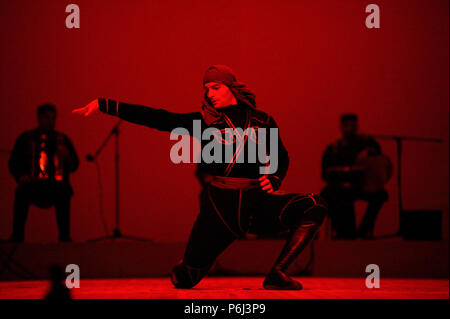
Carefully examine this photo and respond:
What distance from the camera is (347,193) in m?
5.82

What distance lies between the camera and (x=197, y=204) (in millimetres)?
6742

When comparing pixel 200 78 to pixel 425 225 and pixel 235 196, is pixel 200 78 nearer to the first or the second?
pixel 425 225

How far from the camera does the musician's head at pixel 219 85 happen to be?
3.41 metres

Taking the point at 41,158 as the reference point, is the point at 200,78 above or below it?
above


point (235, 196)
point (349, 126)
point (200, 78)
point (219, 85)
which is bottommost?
point (235, 196)

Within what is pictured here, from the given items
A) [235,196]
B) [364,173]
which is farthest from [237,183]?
[364,173]

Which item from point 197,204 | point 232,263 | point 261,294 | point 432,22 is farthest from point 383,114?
point 261,294

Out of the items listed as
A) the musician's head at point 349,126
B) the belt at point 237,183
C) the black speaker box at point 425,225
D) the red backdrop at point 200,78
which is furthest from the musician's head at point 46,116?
the black speaker box at point 425,225

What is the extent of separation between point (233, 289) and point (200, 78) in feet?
11.3

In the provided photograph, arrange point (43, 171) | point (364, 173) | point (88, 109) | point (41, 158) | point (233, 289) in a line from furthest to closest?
1. point (364, 173)
2. point (41, 158)
3. point (43, 171)
4. point (233, 289)
5. point (88, 109)

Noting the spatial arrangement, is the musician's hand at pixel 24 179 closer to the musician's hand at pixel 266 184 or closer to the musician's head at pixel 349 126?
the musician's hand at pixel 266 184
